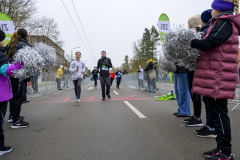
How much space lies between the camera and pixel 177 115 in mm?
5250

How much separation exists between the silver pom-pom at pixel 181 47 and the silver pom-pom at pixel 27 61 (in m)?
2.10

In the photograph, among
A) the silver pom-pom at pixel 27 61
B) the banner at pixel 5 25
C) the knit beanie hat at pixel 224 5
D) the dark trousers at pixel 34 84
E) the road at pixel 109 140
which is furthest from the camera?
the dark trousers at pixel 34 84

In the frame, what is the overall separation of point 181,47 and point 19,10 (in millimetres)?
21762

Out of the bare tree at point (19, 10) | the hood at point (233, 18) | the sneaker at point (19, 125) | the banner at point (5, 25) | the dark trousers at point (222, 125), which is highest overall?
the bare tree at point (19, 10)

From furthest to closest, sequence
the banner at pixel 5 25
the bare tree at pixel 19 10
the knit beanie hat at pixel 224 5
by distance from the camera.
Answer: the bare tree at pixel 19 10, the banner at pixel 5 25, the knit beanie hat at pixel 224 5

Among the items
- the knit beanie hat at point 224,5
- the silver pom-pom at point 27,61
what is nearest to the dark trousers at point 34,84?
the silver pom-pom at point 27,61

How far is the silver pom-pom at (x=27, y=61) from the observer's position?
315 centimetres

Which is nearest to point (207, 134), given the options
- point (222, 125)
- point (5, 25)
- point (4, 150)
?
point (222, 125)

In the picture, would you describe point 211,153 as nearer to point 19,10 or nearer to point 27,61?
point 27,61

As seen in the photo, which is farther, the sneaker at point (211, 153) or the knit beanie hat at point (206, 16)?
the knit beanie hat at point (206, 16)

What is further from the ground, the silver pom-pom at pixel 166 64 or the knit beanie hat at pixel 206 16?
the knit beanie hat at pixel 206 16

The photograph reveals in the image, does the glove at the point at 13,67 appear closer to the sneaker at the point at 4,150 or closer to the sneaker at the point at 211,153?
the sneaker at the point at 4,150

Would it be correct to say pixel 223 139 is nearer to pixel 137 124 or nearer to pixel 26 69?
pixel 137 124

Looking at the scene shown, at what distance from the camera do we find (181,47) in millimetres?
2881
